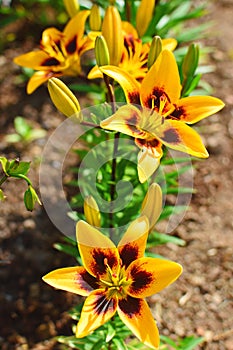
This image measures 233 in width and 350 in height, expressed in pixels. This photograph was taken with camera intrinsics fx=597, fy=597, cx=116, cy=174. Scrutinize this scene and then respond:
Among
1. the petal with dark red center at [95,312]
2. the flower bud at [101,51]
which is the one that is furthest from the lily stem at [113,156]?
the petal with dark red center at [95,312]

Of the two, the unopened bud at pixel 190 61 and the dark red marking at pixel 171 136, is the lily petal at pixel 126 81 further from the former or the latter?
the unopened bud at pixel 190 61

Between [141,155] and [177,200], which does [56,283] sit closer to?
[141,155]

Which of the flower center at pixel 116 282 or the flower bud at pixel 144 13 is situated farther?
the flower bud at pixel 144 13

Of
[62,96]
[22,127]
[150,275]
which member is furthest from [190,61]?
[22,127]

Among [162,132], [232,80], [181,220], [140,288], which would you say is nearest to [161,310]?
[181,220]

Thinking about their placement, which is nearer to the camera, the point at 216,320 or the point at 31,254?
the point at 216,320

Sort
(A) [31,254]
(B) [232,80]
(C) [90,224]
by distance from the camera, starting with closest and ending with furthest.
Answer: (C) [90,224] < (A) [31,254] < (B) [232,80]

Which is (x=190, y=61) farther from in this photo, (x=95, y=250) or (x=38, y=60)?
(x=95, y=250)
